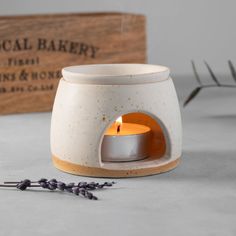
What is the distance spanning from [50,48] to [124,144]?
886mm

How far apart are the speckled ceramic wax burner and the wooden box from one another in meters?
0.75

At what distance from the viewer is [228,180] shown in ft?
5.48

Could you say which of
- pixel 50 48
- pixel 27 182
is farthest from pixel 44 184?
pixel 50 48

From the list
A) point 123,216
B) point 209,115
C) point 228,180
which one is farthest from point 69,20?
point 123,216

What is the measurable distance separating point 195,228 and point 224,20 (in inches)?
82.6

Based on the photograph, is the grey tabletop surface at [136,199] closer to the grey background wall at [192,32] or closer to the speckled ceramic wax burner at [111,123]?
the speckled ceramic wax burner at [111,123]

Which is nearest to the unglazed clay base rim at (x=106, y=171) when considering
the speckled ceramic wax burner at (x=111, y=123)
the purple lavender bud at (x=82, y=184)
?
the speckled ceramic wax burner at (x=111, y=123)

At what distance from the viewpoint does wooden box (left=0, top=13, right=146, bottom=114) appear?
2.50m

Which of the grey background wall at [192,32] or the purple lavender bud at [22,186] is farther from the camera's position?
the grey background wall at [192,32]

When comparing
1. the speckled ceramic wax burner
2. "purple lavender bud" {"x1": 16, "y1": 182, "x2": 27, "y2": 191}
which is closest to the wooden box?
the speckled ceramic wax burner

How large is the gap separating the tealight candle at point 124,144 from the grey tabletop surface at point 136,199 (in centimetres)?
7

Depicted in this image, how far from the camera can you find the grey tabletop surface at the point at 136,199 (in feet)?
4.50

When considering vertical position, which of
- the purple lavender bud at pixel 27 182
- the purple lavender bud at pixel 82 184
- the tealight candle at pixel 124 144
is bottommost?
the purple lavender bud at pixel 27 182

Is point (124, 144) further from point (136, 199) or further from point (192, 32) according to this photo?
point (192, 32)
